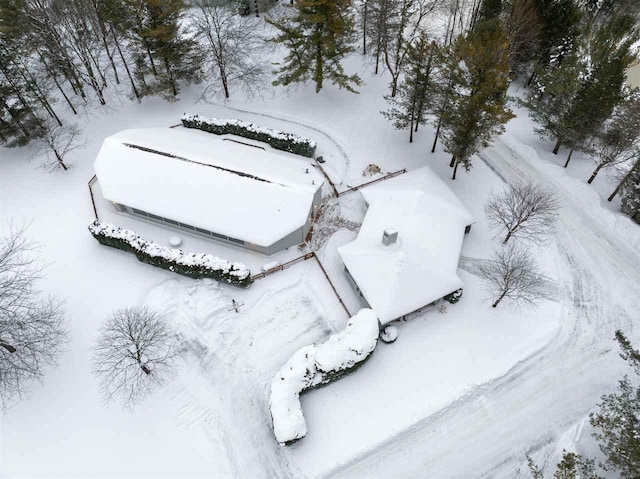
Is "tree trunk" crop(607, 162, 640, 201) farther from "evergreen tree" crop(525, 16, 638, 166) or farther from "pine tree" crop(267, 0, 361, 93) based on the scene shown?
"pine tree" crop(267, 0, 361, 93)

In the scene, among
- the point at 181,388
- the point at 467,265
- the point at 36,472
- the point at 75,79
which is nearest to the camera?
the point at 36,472

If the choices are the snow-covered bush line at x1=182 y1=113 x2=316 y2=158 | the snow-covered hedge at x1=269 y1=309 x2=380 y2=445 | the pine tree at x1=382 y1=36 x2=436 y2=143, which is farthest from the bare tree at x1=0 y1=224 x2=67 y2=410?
the pine tree at x1=382 y1=36 x2=436 y2=143

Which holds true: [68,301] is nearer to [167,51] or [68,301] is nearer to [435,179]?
[167,51]

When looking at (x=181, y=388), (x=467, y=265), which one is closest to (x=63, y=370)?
(x=181, y=388)

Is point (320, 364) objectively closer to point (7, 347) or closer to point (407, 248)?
point (407, 248)

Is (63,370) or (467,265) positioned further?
(467,265)

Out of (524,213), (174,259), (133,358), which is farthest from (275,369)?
(524,213)
